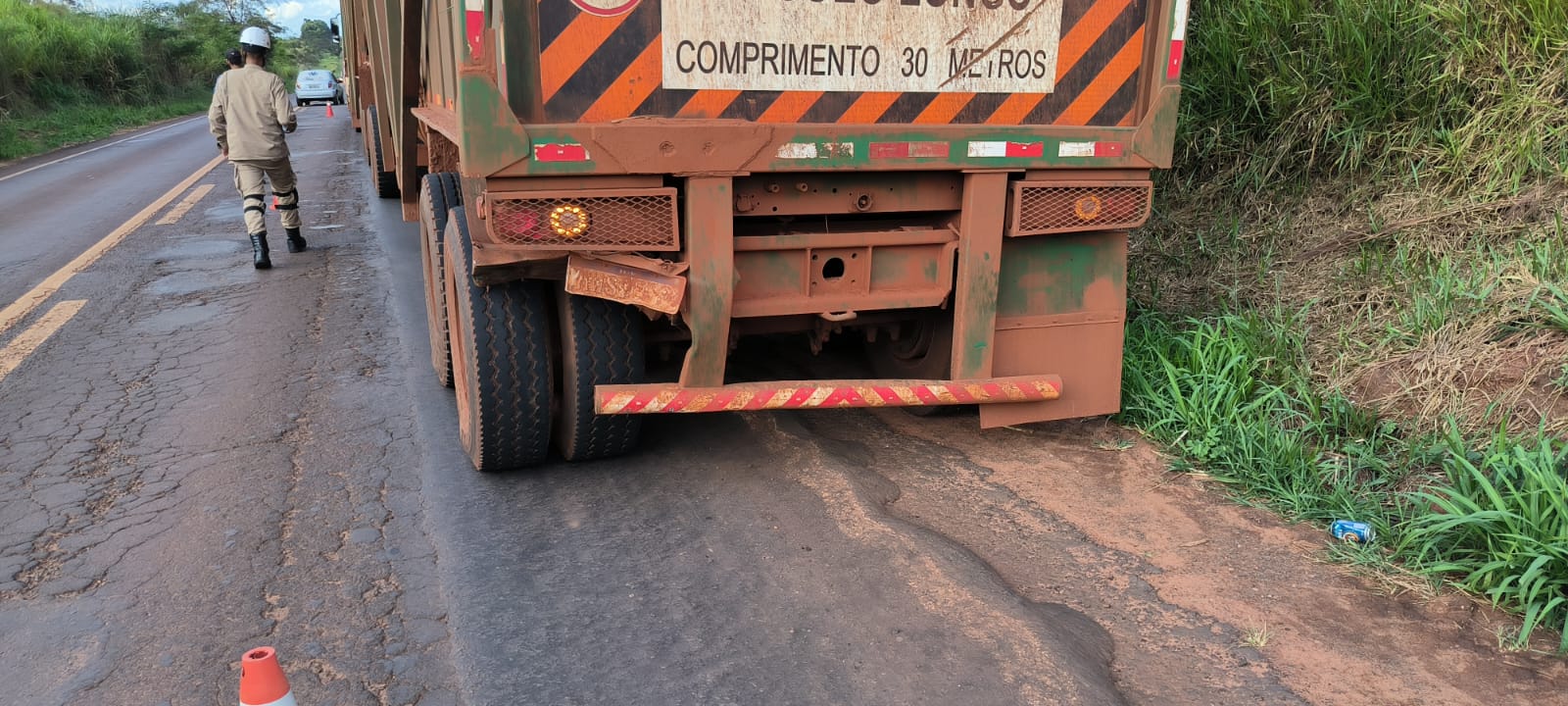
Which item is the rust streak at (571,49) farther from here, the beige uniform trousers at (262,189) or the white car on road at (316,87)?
the white car on road at (316,87)

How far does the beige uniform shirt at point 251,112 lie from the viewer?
7988mm

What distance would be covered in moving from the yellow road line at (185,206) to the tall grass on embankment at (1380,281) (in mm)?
9074

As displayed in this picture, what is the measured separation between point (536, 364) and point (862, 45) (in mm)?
1607

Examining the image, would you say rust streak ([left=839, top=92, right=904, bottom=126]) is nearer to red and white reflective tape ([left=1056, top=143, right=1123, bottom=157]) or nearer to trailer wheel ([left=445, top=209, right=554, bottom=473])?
red and white reflective tape ([left=1056, top=143, right=1123, bottom=157])

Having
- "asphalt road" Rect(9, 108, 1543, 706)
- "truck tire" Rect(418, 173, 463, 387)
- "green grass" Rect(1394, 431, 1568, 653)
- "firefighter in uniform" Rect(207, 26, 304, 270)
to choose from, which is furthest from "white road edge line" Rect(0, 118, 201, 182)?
"green grass" Rect(1394, 431, 1568, 653)

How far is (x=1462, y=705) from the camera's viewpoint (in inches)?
100

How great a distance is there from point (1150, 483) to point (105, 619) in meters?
3.44

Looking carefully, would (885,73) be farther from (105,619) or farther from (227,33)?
(227,33)

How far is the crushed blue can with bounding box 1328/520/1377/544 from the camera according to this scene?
11.1 feet

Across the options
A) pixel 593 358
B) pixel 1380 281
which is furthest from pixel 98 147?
pixel 1380 281

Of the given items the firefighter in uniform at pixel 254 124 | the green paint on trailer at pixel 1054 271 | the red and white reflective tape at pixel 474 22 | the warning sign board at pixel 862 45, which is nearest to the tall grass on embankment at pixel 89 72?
the firefighter in uniform at pixel 254 124

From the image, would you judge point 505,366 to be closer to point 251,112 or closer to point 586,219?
point 586,219

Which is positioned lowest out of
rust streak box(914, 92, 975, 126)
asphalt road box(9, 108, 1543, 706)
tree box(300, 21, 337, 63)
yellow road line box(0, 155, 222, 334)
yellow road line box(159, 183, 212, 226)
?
asphalt road box(9, 108, 1543, 706)

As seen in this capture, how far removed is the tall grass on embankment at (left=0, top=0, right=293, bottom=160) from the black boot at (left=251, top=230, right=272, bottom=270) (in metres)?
13.3
